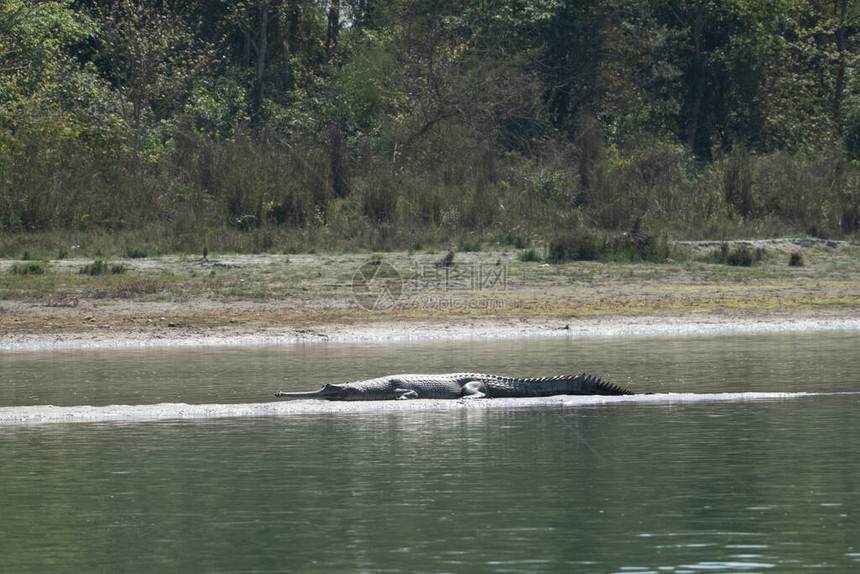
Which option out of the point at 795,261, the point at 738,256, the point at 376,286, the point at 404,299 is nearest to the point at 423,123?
the point at 738,256

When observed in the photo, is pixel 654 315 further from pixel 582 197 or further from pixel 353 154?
pixel 353 154

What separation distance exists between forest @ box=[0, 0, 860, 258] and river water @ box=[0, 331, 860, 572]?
35.3ft

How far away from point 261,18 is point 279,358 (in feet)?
81.5

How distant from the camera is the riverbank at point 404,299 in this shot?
16.9 meters

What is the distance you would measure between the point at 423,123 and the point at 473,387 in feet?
68.0

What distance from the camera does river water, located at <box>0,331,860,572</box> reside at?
248 inches

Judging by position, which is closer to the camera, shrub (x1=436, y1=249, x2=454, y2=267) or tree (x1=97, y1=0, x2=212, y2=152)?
shrub (x1=436, y1=249, x2=454, y2=267)

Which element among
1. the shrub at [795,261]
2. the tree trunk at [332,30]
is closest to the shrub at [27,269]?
the shrub at [795,261]

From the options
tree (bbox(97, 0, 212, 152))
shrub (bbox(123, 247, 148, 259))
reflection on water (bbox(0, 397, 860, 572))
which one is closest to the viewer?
A: reflection on water (bbox(0, 397, 860, 572))

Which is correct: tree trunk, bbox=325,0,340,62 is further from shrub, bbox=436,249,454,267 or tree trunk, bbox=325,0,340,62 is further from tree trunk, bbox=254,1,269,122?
shrub, bbox=436,249,454,267

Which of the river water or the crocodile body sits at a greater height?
the crocodile body

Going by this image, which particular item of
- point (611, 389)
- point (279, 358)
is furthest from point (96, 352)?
point (611, 389)

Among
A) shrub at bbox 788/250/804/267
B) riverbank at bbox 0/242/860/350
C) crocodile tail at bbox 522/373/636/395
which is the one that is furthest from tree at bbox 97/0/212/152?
crocodile tail at bbox 522/373/636/395

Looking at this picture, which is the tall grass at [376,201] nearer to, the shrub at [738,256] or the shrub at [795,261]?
the shrub at [738,256]
